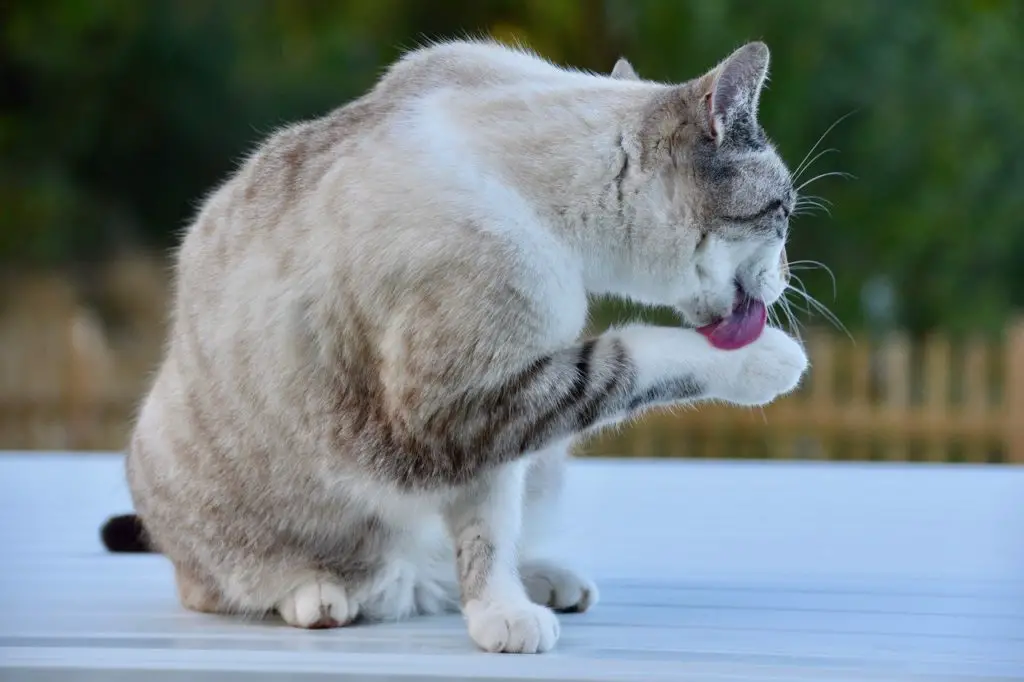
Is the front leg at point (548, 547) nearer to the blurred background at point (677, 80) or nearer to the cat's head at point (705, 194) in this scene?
the cat's head at point (705, 194)

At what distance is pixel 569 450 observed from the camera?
1.50m

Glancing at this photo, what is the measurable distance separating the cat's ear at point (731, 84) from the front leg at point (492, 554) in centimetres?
37

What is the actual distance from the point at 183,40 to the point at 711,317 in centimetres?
299

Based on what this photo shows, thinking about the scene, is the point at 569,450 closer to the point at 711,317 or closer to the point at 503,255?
the point at 711,317

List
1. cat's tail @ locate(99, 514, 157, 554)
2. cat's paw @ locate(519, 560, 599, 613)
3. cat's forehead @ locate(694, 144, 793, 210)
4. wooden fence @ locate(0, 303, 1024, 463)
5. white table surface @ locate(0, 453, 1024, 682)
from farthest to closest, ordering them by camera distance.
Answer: wooden fence @ locate(0, 303, 1024, 463), cat's tail @ locate(99, 514, 157, 554), cat's paw @ locate(519, 560, 599, 613), cat's forehead @ locate(694, 144, 793, 210), white table surface @ locate(0, 453, 1024, 682)

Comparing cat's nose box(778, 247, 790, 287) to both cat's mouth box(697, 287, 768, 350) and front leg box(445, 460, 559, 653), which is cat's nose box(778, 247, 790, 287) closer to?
cat's mouth box(697, 287, 768, 350)

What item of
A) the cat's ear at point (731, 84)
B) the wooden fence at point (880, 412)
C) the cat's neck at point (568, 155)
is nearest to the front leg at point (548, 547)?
the cat's neck at point (568, 155)

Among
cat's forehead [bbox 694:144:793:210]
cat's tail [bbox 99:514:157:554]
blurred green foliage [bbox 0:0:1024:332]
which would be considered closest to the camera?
cat's forehead [bbox 694:144:793:210]

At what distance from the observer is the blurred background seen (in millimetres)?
3594

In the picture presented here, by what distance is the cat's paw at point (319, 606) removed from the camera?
1.29m

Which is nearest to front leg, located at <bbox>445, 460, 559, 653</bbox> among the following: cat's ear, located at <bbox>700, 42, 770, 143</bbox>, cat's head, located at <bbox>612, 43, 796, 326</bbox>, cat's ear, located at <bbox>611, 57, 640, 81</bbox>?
cat's head, located at <bbox>612, 43, 796, 326</bbox>

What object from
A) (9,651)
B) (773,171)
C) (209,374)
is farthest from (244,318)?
(773,171)

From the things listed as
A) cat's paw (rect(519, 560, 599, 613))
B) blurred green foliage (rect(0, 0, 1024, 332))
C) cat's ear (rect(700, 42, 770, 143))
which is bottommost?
blurred green foliage (rect(0, 0, 1024, 332))

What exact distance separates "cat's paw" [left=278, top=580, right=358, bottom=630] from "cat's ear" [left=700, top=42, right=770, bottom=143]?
1.89ft
